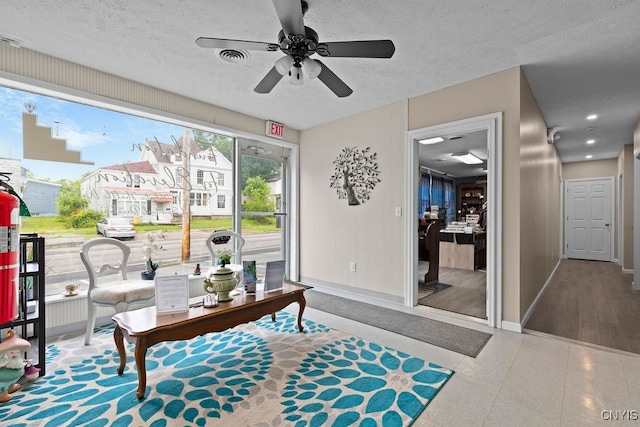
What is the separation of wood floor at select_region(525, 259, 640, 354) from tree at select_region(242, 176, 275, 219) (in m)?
3.77

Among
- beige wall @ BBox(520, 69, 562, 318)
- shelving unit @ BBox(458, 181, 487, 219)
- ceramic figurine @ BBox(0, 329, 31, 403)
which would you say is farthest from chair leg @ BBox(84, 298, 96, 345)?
shelving unit @ BBox(458, 181, 487, 219)

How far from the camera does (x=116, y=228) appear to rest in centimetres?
352

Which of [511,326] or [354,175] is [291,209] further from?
[511,326]

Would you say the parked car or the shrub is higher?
the shrub

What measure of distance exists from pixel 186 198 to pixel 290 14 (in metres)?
3.05

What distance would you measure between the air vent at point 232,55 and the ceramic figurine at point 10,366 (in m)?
2.59

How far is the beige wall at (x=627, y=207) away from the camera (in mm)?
5871

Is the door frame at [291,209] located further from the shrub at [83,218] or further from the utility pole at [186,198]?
the shrub at [83,218]

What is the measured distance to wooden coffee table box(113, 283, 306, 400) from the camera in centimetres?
194

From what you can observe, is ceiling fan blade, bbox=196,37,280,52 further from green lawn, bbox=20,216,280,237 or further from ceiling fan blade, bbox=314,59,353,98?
green lawn, bbox=20,216,280,237

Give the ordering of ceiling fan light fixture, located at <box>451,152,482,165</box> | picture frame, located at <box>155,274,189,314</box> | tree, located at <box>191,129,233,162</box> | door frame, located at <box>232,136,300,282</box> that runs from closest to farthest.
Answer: picture frame, located at <box>155,274,189,314</box> → tree, located at <box>191,129,233,162</box> → door frame, located at <box>232,136,300,282</box> → ceiling fan light fixture, located at <box>451,152,482,165</box>

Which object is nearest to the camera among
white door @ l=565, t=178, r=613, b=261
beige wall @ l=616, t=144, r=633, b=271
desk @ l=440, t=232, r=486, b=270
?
beige wall @ l=616, t=144, r=633, b=271

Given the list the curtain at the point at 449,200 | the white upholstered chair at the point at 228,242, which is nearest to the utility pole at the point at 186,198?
the white upholstered chair at the point at 228,242

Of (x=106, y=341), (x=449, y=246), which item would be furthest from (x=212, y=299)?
(x=449, y=246)
